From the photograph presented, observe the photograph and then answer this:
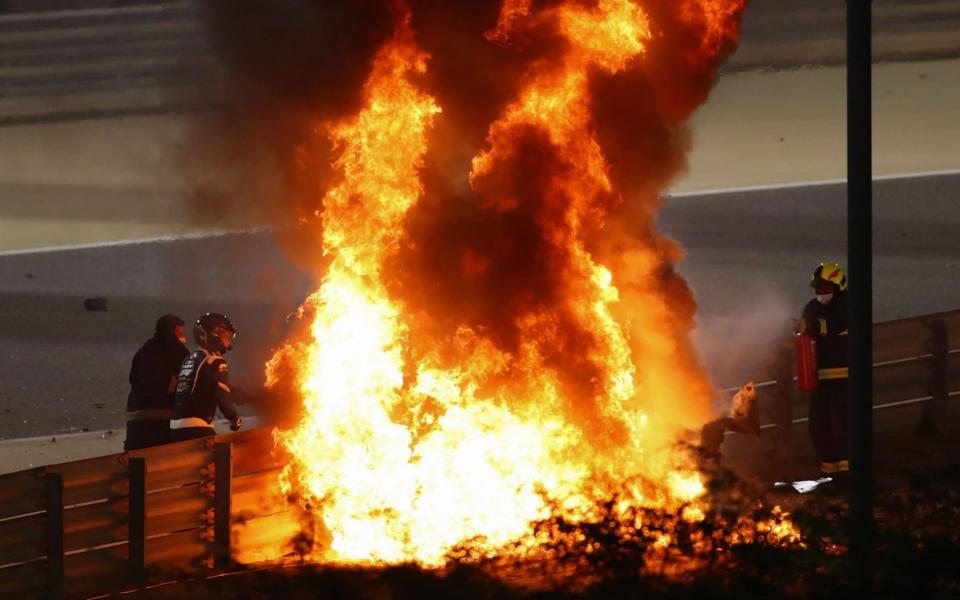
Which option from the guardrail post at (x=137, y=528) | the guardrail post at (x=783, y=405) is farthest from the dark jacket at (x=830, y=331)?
the guardrail post at (x=137, y=528)

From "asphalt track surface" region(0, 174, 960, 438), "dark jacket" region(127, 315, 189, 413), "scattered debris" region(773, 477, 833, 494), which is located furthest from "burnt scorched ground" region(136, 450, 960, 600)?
"asphalt track surface" region(0, 174, 960, 438)

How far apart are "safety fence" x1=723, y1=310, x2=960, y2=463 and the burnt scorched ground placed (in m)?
4.97

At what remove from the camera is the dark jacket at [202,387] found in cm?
1119

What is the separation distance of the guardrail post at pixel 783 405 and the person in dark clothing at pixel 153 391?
461cm

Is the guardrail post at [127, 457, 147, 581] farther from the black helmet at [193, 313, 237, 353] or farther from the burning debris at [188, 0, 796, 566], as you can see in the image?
the black helmet at [193, 313, 237, 353]

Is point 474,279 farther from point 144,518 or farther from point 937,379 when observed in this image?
point 937,379

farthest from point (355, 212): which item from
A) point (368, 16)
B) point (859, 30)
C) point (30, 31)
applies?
point (30, 31)

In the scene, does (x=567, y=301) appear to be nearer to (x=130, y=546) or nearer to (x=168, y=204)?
(x=130, y=546)

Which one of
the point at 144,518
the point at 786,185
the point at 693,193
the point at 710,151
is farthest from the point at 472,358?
the point at 710,151

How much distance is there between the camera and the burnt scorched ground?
6.29m

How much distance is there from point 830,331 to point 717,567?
5574 mm

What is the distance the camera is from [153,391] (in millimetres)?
11805

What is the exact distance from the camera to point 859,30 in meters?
8.41

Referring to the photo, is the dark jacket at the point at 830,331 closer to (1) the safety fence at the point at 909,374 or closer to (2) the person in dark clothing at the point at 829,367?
(2) the person in dark clothing at the point at 829,367
